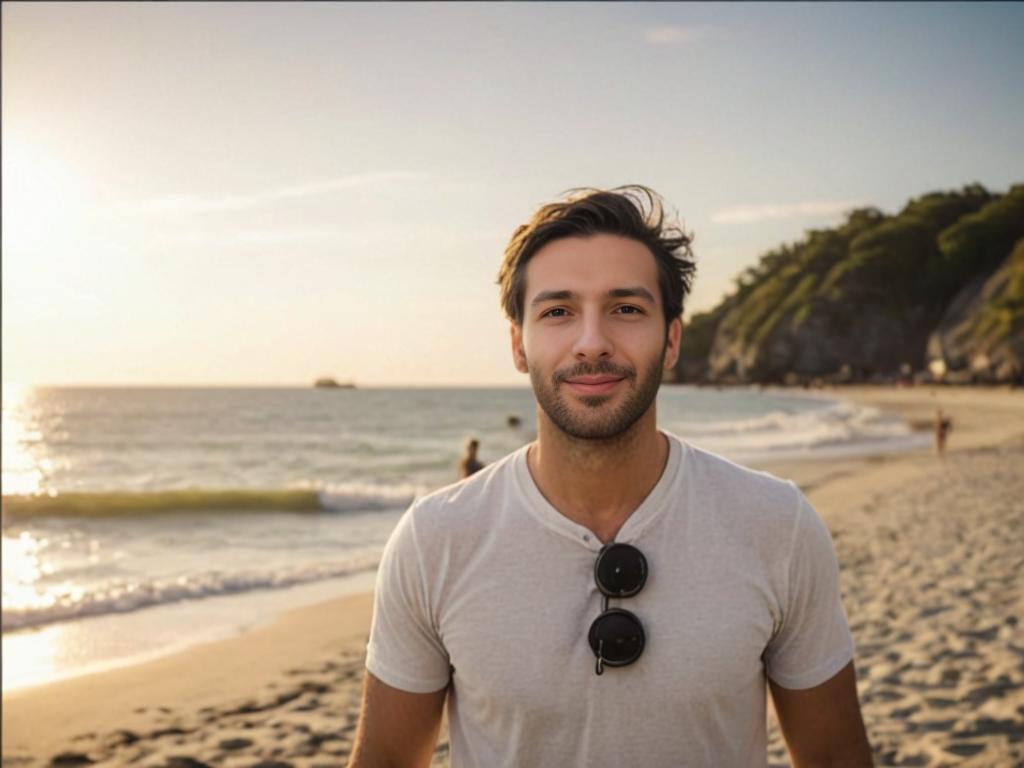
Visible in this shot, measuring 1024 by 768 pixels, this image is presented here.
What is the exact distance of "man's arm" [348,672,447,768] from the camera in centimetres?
214

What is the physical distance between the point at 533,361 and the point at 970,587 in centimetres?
791

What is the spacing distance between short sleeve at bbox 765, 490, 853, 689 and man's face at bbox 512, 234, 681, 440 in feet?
1.61

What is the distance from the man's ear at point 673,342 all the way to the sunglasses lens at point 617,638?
0.69m

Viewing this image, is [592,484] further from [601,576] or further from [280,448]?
[280,448]

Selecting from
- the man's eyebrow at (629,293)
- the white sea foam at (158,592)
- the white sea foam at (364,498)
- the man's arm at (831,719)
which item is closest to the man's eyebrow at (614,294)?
the man's eyebrow at (629,293)

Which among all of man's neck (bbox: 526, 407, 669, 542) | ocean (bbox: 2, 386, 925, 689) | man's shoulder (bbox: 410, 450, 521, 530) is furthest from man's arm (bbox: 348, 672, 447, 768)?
ocean (bbox: 2, 386, 925, 689)

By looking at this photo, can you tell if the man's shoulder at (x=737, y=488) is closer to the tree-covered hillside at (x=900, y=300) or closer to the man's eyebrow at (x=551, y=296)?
the man's eyebrow at (x=551, y=296)

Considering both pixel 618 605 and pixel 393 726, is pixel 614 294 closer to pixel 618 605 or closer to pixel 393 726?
pixel 618 605

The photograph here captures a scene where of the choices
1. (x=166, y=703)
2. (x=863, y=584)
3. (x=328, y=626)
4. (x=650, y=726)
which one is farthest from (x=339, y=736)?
(x=863, y=584)

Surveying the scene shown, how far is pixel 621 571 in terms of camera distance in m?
2.01

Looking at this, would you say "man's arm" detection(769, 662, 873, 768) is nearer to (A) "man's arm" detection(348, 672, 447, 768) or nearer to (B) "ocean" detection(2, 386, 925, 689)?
(A) "man's arm" detection(348, 672, 447, 768)

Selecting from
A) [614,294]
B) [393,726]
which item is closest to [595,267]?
[614,294]

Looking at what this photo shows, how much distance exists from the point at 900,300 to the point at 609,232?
122 metres

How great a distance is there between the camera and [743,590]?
2.01 metres
